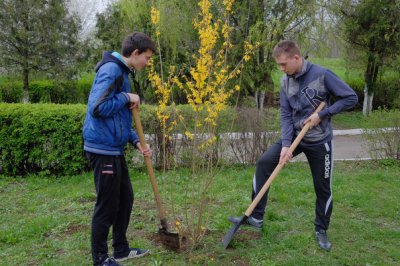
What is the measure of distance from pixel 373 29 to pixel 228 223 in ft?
44.3

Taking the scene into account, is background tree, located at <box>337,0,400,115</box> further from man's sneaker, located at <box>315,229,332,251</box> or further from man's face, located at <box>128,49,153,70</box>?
man's face, located at <box>128,49,153,70</box>

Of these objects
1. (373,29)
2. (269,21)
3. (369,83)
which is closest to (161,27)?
(269,21)

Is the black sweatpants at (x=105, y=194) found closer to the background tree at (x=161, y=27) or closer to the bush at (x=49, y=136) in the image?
the bush at (x=49, y=136)

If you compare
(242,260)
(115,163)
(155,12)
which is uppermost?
(155,12)

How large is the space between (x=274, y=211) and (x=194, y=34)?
10.7 meters

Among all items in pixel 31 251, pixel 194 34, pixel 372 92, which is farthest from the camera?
pixel 372 92

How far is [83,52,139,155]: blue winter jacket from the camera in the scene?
300cm

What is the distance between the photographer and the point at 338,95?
366 centimetres

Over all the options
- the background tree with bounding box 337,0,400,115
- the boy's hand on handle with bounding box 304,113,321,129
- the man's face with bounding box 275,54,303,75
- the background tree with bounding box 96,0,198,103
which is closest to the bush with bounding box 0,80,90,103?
the background tree with bounding box 96,0,198,103

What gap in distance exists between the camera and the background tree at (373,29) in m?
15.1

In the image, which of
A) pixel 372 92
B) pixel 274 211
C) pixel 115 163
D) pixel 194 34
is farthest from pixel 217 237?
pixel 372 92

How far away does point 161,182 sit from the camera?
6410 mm

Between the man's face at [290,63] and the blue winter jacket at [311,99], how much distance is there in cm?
6

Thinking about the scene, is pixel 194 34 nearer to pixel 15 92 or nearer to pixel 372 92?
pixel 372 92
